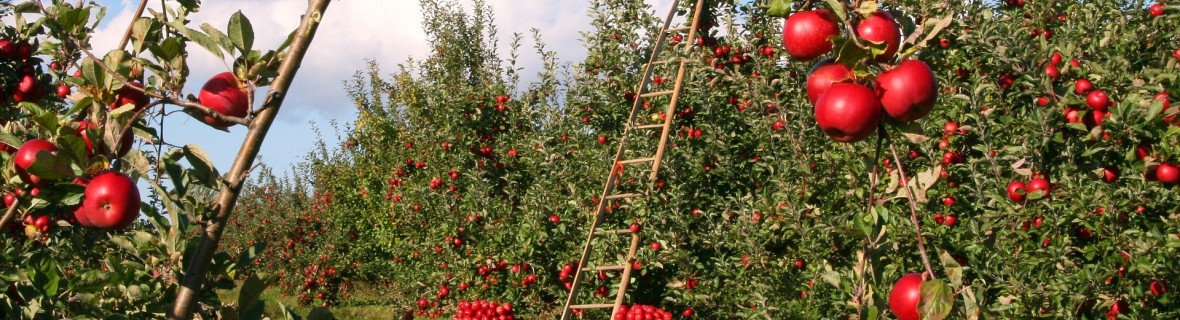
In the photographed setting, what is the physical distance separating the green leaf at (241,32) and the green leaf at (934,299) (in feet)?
2.70

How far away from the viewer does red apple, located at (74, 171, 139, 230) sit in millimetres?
1109

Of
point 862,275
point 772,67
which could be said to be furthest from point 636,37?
point 862,275

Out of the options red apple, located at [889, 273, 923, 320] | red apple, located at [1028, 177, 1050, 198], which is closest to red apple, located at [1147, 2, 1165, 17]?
red apple, located at [1028, 177, 1050, 198]

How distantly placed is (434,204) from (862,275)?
569 cm

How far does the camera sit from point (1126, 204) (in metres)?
2.93

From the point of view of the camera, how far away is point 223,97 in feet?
3.16

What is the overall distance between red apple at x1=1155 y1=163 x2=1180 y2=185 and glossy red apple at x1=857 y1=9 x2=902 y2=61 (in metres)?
2.02

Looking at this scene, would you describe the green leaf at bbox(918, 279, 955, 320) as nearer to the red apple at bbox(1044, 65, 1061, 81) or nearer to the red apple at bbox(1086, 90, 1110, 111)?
the red apple at bbox(1086, 90, 1110, 111)

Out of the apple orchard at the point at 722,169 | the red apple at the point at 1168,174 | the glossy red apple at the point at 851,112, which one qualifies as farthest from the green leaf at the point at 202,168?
the red apple at the point at 1168,174

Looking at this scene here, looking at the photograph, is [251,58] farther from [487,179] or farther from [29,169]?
[487,179]

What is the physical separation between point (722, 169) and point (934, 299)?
3662 millimetres

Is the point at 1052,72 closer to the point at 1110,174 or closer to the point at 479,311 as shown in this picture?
the point at 1110,174

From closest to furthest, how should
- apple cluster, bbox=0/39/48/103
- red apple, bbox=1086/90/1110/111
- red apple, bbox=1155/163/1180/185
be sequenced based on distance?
apple cluster, bbox=0/39/48/103
red apple, bbox=1155/163/1180/185
red apple, bbox=1086/90/1110/111

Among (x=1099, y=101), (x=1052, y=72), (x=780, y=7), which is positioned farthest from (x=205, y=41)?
(x=1052, y=72)
